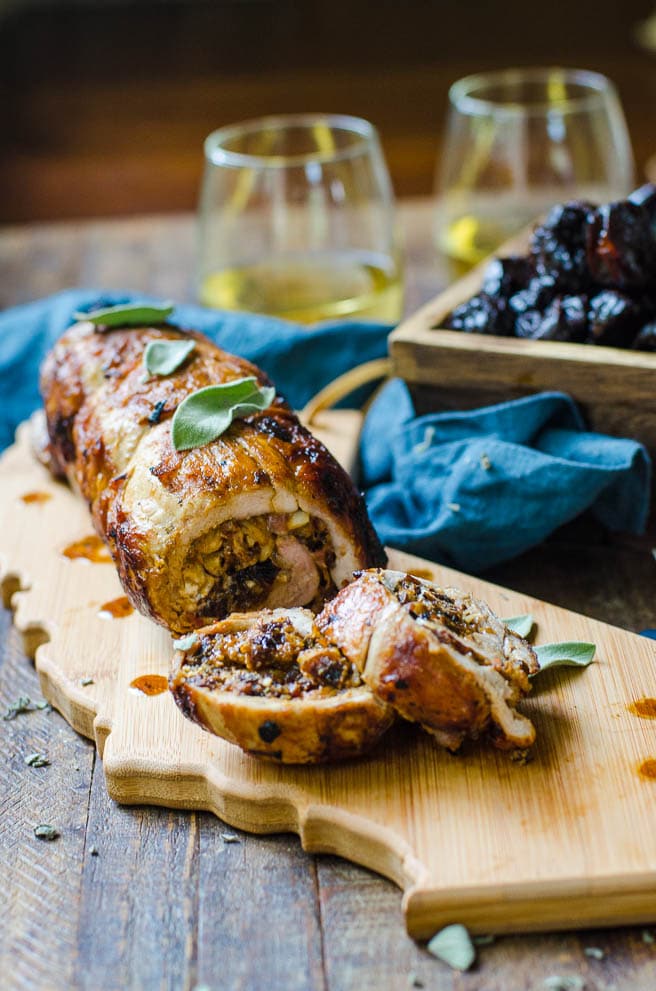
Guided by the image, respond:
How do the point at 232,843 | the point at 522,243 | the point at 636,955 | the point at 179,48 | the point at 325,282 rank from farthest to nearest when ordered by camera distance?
1. the point at 179,48
2. the point at 325,282
3. the point at 522,243
4. the point at 232,843
5. the point at 636,955

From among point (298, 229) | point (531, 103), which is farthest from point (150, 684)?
point (531, 103)

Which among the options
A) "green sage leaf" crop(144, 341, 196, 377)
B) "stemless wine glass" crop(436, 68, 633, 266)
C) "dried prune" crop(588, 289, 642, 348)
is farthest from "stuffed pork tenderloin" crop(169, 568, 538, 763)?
"stemless wine glass" crop(436, 68, 633, 266)

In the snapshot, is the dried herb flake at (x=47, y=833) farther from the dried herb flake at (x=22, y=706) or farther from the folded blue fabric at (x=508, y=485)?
the folded blue fabric at (x=508, y=485)

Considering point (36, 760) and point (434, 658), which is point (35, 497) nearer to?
point (36, 760)

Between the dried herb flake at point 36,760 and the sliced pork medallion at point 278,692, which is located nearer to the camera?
the sliced pork medallion at point 278,692

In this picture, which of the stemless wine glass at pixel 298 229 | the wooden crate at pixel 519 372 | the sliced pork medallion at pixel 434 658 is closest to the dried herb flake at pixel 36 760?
the sliced pork medallion at pixel 434 658

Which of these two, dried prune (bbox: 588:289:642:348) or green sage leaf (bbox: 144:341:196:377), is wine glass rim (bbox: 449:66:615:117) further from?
green sage leaf (bbox: 144:341:196:377)

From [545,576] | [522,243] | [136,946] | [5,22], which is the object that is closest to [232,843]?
[136,946]

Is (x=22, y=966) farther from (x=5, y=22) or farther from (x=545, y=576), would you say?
(x=5, y=22)
